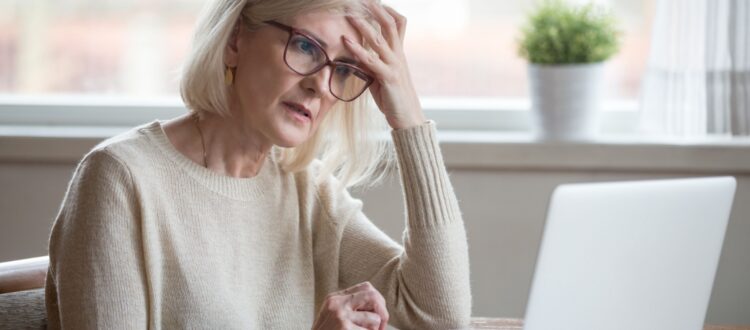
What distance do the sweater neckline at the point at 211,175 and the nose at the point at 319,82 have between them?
0.65 ft

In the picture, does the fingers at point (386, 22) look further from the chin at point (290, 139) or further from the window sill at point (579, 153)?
the window sill at point (579, 153)

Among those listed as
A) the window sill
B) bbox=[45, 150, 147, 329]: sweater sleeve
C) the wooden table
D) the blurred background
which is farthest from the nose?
the blurred background

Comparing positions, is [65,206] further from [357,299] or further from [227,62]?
[357,299]

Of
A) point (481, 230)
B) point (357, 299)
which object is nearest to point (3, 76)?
point (481, 230)

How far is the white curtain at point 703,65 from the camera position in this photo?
102 inches

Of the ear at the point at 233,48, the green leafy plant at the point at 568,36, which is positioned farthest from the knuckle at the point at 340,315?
the green leafy plant at the point at 568,36

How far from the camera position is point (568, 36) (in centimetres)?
262

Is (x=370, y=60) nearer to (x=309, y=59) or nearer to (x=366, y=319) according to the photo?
(x=309, y=59)

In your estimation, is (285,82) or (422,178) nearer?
(285,82)

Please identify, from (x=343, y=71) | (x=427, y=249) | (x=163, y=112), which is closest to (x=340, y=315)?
(x=427, y=249)

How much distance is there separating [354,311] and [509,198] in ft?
4.07

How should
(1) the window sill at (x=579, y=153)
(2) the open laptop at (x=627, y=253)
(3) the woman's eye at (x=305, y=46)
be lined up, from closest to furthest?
(2) the open laptop at (x=627, y=253)
(3) the woman's eye at (x=305, y=46)
(1) the window sill at (x=579, y=153)

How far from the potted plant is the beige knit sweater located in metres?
0.93

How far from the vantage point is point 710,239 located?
1.39 meters
